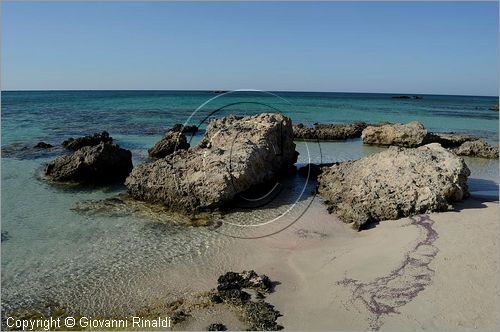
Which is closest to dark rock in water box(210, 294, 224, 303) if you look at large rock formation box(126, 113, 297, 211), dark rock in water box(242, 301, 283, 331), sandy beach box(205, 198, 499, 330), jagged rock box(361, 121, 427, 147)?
dark rock in water box(242, 301, 283, 331)

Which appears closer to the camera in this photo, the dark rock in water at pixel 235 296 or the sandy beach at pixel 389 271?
the sandy beach at pixel 389 271

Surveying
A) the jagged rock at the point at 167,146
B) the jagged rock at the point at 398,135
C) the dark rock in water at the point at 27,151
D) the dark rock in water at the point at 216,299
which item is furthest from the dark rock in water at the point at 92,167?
the jagged rock at the point at 398,135

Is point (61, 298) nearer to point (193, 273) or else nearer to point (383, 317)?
point (193, 273)

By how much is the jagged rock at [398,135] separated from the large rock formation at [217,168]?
12.1 meters

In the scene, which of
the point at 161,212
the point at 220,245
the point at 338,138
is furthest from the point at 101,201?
the point at 338,138

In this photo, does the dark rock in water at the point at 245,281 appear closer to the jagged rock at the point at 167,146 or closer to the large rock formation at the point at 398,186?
the large rock formation at the point at 398,186

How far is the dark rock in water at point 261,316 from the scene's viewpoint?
7.20 m

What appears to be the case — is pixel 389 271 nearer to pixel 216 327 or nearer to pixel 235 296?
pixel 235 296

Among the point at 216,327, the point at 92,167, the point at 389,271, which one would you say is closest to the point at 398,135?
the point at 92,167

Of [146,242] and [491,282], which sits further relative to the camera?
[146,242]

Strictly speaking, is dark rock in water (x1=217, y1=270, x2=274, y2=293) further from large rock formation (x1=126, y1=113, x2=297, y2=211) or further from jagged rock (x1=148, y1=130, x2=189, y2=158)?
jagged rock (x1=148, y1=130, x2=189, y2=158)

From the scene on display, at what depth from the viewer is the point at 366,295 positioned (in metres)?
7.92

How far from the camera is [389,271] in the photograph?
864 centimetres

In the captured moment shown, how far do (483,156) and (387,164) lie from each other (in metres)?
11.7
